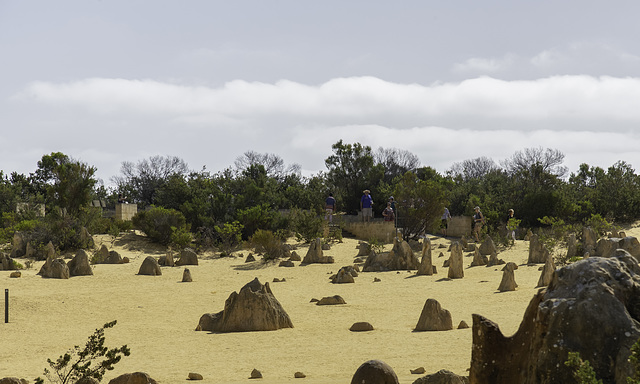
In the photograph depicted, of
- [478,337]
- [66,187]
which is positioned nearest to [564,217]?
[66,187]

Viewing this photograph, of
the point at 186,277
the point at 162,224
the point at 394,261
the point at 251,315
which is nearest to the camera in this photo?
the point at 251,315

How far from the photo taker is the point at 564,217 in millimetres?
30828

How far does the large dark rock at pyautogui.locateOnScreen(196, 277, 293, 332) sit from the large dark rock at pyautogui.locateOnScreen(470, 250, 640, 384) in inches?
291

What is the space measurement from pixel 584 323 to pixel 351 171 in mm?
31422

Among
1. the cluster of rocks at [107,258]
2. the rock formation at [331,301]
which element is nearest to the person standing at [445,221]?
the cluster of rocks at [107,258]

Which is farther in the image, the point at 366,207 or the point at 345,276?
the point at 366,207

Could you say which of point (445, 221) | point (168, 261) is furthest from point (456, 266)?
point (445, 221)

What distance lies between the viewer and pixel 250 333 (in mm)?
11789

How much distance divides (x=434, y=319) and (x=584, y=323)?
6.78 meters

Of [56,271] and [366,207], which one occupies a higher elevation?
[366,207]

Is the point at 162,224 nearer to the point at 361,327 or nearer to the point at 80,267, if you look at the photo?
the point at 80,267

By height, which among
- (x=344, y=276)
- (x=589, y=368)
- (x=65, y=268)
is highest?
(x=589, y=368)

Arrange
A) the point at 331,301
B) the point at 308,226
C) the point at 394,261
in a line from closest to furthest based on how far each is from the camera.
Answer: the point at 331,301 → the point at 394,261 → the point at 308,226

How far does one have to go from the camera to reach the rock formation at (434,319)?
11258 mm
